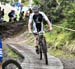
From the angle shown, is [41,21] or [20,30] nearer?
[41,21]

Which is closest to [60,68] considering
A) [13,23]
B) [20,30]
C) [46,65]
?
[46,65]

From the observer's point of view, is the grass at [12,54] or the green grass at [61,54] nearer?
the green grass at [61,54]

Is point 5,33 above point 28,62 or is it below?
below

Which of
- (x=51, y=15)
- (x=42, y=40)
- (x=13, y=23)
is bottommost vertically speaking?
(x=13, y=23)

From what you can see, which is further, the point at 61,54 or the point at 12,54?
the point at 12,54

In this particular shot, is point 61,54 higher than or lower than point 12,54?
higher

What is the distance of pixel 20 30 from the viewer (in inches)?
1117

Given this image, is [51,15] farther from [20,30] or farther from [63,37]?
[63,37]

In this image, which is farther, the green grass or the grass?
the grass

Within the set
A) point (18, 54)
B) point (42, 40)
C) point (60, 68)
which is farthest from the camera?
point (18, 54)

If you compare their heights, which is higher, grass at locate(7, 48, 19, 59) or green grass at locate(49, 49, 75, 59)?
green grass at locate(49, 49, 75, 59)

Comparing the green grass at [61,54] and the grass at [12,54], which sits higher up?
the green grass at [61,54]

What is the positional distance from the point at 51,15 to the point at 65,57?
920 centimetres

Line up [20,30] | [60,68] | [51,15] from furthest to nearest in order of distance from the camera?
[20,30], [51,15], [60,68]
